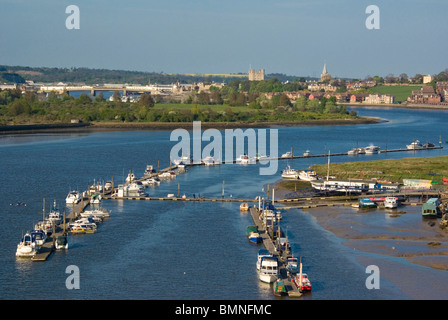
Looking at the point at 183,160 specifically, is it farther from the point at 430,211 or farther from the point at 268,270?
the point at 268,270

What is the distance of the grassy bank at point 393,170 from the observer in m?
30.4

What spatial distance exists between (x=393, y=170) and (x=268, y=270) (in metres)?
17.0

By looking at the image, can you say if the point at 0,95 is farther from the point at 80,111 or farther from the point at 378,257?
the point at 378,257

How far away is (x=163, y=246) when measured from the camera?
63.8ft

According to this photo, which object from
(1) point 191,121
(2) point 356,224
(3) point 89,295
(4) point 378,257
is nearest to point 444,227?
(2) point 356,224

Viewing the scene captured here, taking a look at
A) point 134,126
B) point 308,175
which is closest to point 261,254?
point 308,175

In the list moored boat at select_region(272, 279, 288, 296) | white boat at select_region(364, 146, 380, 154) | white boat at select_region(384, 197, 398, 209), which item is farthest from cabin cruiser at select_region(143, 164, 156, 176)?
moored boat at select_region(272, 279, 288, 296)

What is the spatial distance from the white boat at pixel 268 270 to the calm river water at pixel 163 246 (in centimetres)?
22

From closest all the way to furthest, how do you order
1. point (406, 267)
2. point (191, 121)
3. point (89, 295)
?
1. point (89, 295)
2. point (406, 267)
3. point (191, 121)

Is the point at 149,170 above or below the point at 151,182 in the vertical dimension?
above

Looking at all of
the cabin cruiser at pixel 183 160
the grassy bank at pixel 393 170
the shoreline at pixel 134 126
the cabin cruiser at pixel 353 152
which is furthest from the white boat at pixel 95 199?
the shoreline at pixel 134 126

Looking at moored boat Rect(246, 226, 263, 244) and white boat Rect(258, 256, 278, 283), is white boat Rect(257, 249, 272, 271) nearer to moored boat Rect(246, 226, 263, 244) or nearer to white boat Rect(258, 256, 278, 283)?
white boat Rect(258, 256, 278, 283)

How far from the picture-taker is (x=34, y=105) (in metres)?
71.2
